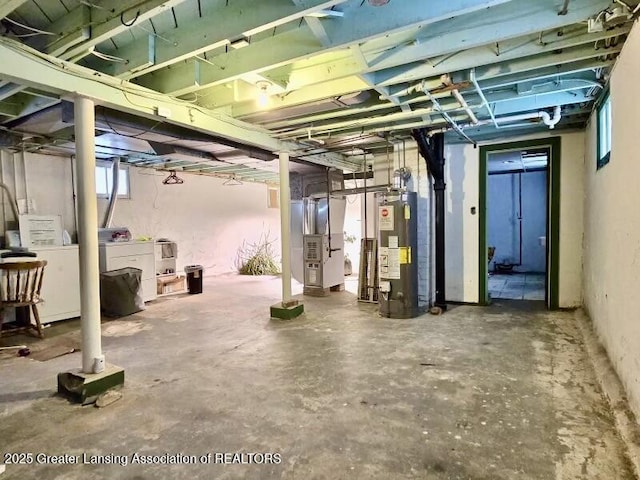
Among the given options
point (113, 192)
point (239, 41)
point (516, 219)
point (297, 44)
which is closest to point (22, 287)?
point (113, 192)

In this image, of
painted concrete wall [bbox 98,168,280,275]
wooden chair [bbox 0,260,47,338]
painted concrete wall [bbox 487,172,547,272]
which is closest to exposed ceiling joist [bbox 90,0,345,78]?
wooden chair [bbox 0,260,47,338]

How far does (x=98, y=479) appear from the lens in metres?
1.84

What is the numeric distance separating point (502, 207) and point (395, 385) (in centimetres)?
705

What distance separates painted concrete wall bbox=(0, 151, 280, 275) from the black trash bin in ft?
3.92

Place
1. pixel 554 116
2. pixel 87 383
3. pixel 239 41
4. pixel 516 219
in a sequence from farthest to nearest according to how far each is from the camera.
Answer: pixel 516 219, pixel 554 116, pixel 87 383, pixel 239 41

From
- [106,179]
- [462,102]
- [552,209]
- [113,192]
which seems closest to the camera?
[462,102]

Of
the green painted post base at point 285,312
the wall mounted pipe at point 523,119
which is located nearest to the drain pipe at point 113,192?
the green painted post base at point 285,312

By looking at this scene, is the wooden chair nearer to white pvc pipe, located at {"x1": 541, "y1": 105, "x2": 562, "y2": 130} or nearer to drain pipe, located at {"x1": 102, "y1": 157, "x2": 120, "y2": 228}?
drain pipe, located at {"x1": 102, "y1": 157, "x2": 120, "y2": 228}

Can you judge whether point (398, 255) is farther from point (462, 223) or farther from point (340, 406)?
point (340, 406)

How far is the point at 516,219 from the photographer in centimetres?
850

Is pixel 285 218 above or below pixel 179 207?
below

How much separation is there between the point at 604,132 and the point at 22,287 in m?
6.20

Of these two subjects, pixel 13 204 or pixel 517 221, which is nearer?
pixel 13 204

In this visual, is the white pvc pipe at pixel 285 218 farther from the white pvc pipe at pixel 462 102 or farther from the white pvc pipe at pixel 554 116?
the white pvc pipe at pixel 554 116
